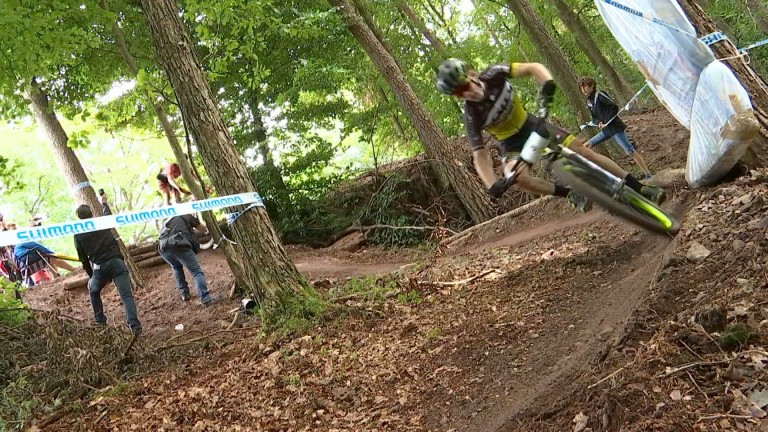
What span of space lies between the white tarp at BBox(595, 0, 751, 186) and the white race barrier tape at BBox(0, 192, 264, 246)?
15.8 feet

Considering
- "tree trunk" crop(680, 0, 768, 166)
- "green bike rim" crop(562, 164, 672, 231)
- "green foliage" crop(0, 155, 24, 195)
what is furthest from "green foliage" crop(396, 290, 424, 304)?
"green foliage" crop(0, 155, 24, 195)

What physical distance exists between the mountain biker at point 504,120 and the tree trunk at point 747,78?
3.95 ft

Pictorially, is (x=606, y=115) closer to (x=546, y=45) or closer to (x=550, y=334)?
(x=546, y=45)

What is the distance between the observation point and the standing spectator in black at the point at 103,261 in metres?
7.06

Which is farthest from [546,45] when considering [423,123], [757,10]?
[757,10]

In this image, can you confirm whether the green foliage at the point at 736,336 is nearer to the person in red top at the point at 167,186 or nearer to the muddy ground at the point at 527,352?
the muddy ground at the point at 527,352

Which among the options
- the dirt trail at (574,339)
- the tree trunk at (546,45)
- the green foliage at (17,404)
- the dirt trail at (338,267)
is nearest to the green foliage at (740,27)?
the tree trunk at (546,45)

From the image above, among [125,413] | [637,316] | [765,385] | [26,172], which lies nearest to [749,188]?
[637,316]

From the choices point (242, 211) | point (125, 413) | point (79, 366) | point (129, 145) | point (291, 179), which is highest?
point (129, 145)

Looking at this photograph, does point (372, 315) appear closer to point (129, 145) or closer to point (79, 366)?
point (79, 366)

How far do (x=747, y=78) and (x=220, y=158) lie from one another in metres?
5.91

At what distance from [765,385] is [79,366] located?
17.8 feet

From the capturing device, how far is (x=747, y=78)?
18.0 ft

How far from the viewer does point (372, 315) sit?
19.8ft
